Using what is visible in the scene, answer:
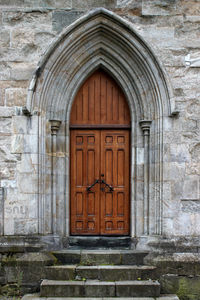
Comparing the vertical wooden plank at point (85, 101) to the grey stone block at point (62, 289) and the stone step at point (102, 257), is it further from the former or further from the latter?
the grey stone block at point (62, 289)

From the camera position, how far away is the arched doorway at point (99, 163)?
520cm

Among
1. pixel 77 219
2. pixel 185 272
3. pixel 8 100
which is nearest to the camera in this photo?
pixel 185 272

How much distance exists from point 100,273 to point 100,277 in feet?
0.19

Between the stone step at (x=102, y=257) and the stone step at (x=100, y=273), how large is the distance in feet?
0.85

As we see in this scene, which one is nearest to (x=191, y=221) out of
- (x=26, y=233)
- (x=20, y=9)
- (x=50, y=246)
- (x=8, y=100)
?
(x=50, y=246)

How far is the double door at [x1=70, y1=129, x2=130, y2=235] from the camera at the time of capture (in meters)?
5.20

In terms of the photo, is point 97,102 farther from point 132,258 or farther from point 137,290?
point 137,290

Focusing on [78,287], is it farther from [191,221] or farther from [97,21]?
[97,21]

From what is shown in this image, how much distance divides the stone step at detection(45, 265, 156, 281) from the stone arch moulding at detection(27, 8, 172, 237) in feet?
2.26

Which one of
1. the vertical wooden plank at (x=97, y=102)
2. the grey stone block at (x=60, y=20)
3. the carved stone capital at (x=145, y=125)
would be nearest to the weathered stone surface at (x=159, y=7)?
the grey stone block at (x=60, y=20)

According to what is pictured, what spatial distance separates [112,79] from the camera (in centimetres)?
525

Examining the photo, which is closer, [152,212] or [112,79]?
[152,212]

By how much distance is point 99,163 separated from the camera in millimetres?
5207

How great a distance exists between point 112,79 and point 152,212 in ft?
8.28
